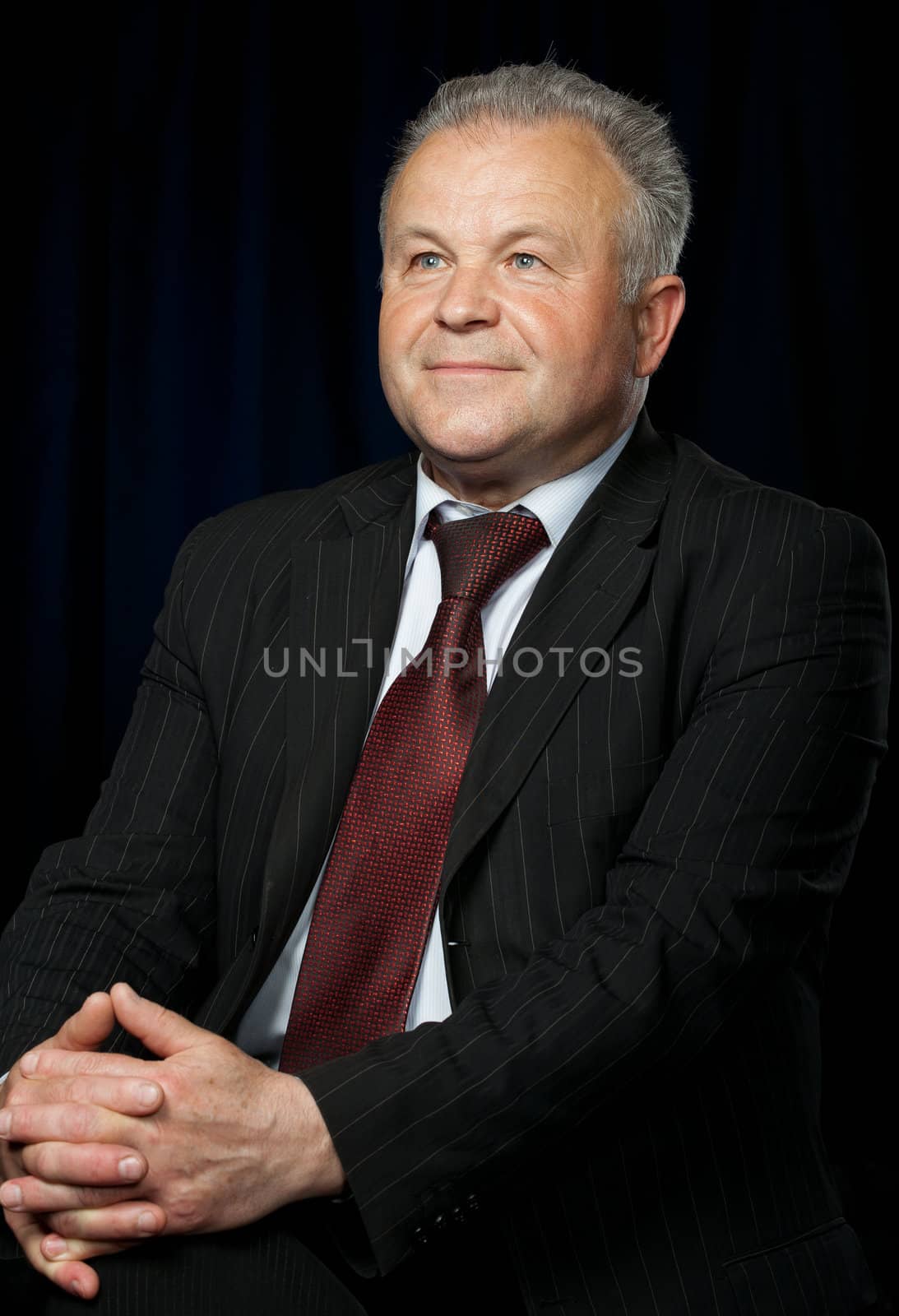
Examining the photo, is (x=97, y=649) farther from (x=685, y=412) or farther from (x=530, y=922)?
(x=530, y=922)

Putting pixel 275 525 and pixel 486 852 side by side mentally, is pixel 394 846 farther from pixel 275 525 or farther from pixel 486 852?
pixel 275 525

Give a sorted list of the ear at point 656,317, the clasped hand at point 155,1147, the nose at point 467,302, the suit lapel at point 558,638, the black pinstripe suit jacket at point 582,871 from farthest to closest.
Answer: the ear at point 656,317, the nose at point 467,302, the suit lapel at point 558,638, the black pinstripe suit jacket at point 582,871, the clasped hand at point 155,1147

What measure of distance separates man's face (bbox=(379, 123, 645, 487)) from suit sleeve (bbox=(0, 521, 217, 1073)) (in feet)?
1.58

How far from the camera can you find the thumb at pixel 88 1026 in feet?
4.83

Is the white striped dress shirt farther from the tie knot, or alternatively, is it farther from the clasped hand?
the clasped hand

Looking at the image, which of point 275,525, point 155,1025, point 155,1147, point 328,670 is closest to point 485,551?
point 328,670

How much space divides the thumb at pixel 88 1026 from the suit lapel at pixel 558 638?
374 millimetres

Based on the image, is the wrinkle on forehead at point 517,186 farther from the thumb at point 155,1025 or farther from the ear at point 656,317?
the thumb at point 155,1025

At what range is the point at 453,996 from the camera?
62.9 inches

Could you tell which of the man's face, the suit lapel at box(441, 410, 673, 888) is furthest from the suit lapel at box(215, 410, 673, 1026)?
the man's face

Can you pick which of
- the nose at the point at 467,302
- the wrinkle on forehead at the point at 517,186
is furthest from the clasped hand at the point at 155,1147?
the wrinkle on forehead at the point at 517,186

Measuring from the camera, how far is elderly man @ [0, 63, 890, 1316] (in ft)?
4.56

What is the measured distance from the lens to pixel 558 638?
169cm

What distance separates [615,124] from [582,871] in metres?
0.90
